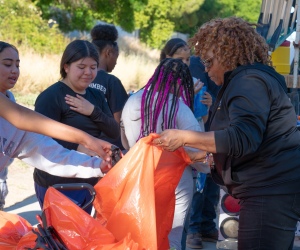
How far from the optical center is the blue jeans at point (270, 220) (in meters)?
3.68

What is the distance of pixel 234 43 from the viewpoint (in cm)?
370

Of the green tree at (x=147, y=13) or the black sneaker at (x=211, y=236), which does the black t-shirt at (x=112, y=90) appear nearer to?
the black sneaker at (x=211, y=236)

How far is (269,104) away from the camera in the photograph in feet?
11.7

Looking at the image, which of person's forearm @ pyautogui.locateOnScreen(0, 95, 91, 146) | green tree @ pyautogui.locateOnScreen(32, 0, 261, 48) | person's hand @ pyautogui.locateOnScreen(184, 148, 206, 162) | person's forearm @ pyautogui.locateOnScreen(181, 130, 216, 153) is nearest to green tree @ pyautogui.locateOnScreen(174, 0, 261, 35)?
green tree @ pyautogui.locateOnScreen(32, 0, 261, 48)

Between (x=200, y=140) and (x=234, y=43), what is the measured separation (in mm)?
594

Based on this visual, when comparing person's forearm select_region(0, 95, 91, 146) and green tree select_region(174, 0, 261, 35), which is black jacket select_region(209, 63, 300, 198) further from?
green tree select_region(174, 0, 261, 35)

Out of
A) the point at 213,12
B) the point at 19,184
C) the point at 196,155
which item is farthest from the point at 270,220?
the point at 213,12

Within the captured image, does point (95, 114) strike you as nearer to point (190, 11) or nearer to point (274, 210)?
point (274, 210)

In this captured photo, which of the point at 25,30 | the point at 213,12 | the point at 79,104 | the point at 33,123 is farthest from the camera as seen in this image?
the point at 213,12

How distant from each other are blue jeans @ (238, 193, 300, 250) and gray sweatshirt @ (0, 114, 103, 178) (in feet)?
2.99

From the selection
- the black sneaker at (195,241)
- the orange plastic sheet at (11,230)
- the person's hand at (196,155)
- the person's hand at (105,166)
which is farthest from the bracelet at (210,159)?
the black sneaker at (195,241)

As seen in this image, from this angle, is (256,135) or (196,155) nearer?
(256,135)

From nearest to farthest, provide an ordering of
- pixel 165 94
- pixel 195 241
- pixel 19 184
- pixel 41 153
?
pixel 41 153 < pixel 165 94 < pixel 195 241 < pixel 19 184

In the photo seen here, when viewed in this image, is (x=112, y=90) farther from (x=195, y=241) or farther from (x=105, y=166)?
(x=105, y=166)
